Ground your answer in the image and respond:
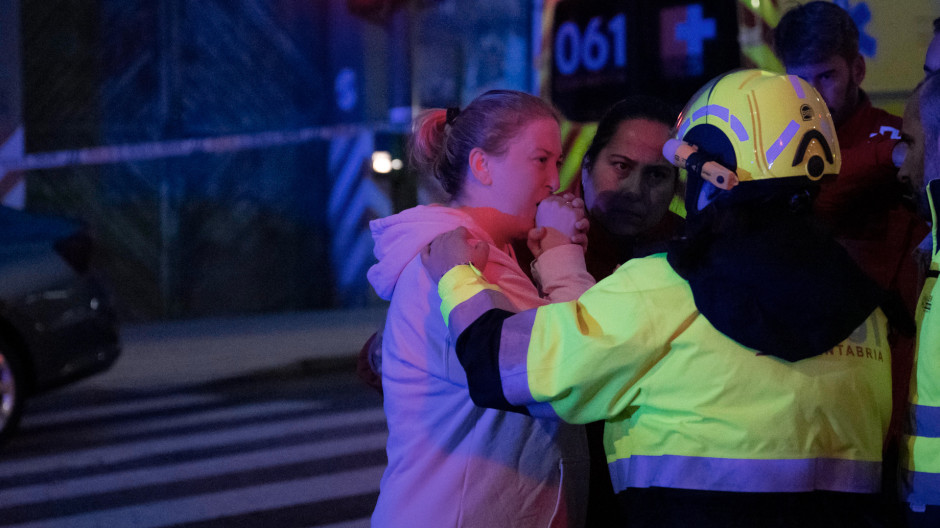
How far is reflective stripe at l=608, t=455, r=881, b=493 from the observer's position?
1.57 metres

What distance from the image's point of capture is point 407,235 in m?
2.09

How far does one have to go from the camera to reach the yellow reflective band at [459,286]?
5.83ft

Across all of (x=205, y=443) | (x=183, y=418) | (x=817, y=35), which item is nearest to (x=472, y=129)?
(x=817, y=35)

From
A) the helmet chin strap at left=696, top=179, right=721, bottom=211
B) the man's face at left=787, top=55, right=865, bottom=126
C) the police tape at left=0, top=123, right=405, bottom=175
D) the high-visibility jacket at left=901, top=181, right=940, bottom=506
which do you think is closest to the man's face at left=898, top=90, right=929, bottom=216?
the high-visibility jacket at left=901, top=181, right=940, bottom=506

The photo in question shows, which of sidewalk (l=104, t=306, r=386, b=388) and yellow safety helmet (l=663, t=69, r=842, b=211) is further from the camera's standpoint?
sidewalk (l=104, t=306, r=386, b=388)

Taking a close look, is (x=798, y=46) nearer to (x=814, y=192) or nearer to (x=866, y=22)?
(x=866, y=22)

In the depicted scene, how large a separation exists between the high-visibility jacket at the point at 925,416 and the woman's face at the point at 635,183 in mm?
956

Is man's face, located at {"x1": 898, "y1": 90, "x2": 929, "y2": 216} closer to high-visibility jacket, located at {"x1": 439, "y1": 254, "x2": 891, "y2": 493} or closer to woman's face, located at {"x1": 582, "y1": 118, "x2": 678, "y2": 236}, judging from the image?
high-visibility jacket, located at {"x1": 439, "y1": 254, "x2": 891, "y2": 493}

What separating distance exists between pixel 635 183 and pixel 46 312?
4.80m

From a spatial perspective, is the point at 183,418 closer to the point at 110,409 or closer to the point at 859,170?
the point at 110,409

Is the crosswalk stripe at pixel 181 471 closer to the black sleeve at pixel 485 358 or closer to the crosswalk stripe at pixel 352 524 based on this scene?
the crosswalk stripe at pixel 352 524

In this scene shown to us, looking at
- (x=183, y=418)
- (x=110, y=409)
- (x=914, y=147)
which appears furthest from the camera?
(x=110, y=409)

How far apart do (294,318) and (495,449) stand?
10991 millimetres

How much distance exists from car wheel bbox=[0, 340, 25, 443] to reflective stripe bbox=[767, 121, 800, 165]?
18.3 ft
